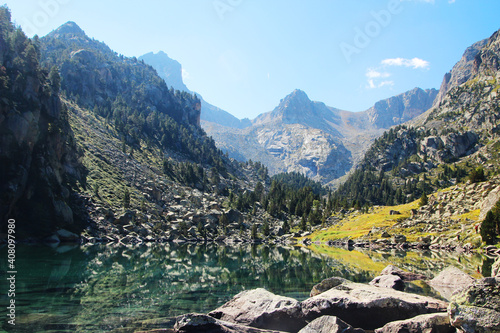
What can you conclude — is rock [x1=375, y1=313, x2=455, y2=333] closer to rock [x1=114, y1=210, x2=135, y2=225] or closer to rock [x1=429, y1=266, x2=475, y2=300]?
rock [x1=429, y1=266, x2=475, y2=300]

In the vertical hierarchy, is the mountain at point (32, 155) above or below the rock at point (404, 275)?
above

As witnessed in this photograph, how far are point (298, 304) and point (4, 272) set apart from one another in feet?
101

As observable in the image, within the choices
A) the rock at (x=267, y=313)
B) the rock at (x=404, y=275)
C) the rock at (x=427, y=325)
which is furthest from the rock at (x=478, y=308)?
the rock at (x=404, y=275)

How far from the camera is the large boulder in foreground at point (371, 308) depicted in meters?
16.3

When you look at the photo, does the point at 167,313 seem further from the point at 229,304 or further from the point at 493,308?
the point at 493,308

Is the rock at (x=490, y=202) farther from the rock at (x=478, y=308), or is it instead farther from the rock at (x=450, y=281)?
the rock at (x=478, y=308)

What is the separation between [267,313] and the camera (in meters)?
16.2

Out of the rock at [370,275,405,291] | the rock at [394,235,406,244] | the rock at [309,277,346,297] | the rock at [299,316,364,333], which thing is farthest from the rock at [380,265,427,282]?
the rock at [394,235,406,244]

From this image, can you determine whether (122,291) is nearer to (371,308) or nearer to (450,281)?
(371,308)

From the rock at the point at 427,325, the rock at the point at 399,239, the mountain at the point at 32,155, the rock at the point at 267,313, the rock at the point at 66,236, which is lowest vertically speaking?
the rock at the point at 399,239

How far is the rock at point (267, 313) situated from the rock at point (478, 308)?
23.0ft

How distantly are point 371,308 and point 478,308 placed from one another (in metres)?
4.99

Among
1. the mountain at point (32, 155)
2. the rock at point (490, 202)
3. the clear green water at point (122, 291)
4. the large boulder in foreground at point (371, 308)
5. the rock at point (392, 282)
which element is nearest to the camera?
the large boulder in foreground at point (371, 308)

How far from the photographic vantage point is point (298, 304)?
1695 centimetres
